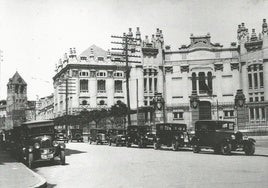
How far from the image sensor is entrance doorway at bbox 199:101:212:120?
48.6m

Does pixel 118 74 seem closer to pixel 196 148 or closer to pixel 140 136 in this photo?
pixel 140 136

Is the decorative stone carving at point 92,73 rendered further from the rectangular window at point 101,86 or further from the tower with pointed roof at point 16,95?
the tower with pointed roof at point 16,95

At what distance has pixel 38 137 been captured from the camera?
16609 mm

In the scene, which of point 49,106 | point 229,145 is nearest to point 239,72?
point 229,145

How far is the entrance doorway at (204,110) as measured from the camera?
160 feet

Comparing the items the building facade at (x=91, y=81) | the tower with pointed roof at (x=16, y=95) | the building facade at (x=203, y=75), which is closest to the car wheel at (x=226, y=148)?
the building facade at (x=203, y=75)

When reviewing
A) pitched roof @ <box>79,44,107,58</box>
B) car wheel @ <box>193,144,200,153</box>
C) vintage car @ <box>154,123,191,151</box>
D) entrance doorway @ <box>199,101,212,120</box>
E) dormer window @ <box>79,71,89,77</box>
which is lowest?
car wheel @ <box>193,144,200,153</box>

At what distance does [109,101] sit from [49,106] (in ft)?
85.5

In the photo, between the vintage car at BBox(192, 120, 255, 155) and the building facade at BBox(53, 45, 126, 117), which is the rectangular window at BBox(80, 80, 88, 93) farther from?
the vintage car at BBox(192, 120, 255, 155)

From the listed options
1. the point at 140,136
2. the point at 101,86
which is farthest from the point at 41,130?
the point at 101,86

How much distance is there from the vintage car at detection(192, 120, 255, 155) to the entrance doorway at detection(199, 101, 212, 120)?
2775 cm

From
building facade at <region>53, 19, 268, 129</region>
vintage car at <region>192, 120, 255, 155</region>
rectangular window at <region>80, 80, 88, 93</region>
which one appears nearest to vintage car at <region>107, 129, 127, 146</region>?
vintage car at <region>192, 120, 255, 155</region>

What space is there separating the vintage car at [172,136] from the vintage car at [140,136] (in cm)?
174

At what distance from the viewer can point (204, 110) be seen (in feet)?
163
